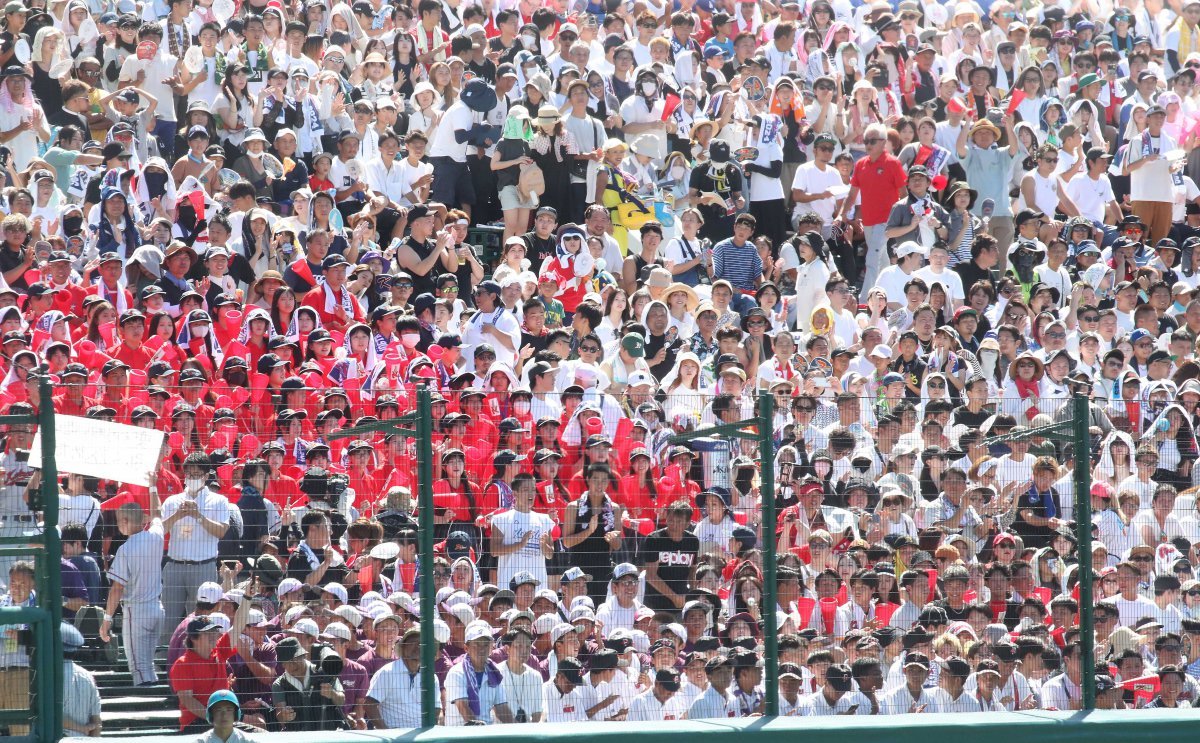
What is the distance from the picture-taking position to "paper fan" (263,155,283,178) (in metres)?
15.6

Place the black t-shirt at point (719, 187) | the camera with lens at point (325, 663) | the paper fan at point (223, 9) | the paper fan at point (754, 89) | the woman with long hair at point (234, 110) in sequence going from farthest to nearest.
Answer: the paper fan at point (754, 89), the paper fan at point (223, 9), the black t-shirt at point (719, 187), the woman with long hair at point (234, 110), the camera with lens at point (325, 663)

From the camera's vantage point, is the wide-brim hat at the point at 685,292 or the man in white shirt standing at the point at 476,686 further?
the wide-brim hat at the point at 685,292

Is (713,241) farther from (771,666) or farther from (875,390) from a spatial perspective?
(771,666)

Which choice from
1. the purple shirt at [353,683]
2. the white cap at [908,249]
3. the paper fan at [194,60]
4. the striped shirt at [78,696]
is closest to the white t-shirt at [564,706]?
the purple shirt at [353,683]

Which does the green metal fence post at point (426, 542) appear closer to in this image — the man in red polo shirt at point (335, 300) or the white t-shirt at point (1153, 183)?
the man in red polo shirt at point (335, 300)

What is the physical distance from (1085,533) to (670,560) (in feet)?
6.88

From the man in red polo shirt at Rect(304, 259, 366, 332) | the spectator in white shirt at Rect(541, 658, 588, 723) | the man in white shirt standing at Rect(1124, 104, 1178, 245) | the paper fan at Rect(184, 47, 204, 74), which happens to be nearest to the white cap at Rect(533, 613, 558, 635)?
the spectator in white shirt at Rect(541, 658, 588, 723)

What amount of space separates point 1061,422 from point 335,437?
362cm

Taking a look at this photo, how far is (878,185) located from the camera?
17203 mm

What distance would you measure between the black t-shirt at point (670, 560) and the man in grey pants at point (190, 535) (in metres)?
2.03

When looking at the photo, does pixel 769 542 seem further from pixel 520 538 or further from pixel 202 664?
pixel 202 664

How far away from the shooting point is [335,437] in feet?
25.0

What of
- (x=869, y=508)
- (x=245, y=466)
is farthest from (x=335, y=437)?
(x=869, y=508)

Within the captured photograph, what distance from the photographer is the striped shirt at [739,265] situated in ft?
52.3
